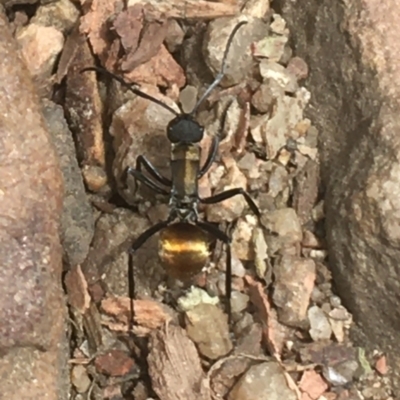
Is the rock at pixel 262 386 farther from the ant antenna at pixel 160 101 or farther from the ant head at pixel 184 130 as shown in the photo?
the ant antenna at pixel 160 101

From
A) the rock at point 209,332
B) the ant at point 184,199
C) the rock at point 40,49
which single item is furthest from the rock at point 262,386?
the rock at point 40,49

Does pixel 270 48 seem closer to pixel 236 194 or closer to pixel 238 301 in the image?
pixel 236 194

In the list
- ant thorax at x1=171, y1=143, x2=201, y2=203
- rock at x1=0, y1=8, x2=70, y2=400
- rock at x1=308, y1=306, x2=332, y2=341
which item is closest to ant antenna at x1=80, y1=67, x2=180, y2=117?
ant thorax at x1=171, y1=143, x2=201, y2=203

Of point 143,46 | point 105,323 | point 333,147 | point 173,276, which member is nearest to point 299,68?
point 333,147

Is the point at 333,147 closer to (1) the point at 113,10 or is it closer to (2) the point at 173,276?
(2) the point at 173,276

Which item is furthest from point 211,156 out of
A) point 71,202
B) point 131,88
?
point 71,202

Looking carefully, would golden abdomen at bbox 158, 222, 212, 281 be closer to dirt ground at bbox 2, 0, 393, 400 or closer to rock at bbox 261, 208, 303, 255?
dirt ground at bbox 2, 0, 393, 400

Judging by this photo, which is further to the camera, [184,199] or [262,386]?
[184,199]
